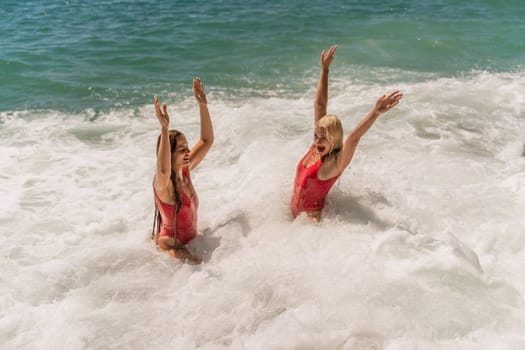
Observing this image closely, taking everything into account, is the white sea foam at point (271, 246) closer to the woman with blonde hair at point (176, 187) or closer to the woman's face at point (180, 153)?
the woman with blonde hair at point (176, 187)

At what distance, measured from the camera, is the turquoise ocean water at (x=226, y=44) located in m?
10.1

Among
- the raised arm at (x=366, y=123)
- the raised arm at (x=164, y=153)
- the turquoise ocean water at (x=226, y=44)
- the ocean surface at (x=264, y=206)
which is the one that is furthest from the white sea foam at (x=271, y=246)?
the turquoise ocean water at (x=226, y=44)

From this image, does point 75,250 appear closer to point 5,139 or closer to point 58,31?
point 5,139

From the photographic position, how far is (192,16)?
16.6 metres

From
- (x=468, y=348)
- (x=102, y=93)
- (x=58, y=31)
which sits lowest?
(x=468, y=348)

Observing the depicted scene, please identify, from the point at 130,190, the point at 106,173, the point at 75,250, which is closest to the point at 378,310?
Answer: the point at 75,250

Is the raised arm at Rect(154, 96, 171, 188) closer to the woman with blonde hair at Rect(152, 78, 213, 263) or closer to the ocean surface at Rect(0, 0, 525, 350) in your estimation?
the woman with blonde hair at Rect(152, 78, 213, 263)

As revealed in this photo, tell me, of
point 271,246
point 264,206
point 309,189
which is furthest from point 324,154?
point 264,206

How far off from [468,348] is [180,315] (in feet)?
7.11

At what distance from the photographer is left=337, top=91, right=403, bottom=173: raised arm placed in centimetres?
362

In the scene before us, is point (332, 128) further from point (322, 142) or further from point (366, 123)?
point (366, 123)

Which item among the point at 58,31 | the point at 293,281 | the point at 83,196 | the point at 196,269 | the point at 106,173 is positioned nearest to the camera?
the point at 293,281

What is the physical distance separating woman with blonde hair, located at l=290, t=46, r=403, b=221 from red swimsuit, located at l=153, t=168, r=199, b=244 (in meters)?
1.10

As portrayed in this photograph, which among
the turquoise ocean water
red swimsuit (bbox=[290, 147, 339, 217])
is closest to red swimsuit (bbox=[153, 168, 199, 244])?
red swimsuit (bbox=[290, 147, 339, 217])
